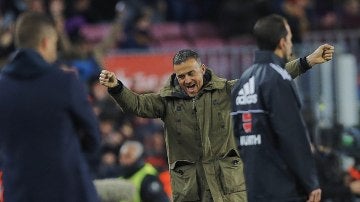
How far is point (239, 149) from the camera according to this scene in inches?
323

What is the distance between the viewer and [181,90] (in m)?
8.02

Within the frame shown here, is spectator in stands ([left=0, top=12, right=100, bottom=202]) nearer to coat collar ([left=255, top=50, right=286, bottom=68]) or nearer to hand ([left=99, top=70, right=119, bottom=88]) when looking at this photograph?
hand ([left=99, top=70, right=119, bottom=88])

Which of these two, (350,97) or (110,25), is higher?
(110,25)

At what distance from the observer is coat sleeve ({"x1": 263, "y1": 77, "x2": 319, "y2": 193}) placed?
7.67 metres

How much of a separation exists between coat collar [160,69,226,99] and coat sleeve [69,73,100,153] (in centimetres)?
154

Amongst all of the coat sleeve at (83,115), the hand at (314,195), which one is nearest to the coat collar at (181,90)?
the hand at (314,195)

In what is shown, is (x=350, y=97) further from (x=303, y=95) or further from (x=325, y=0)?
(x=325, y=0)

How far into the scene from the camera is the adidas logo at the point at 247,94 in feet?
26.2

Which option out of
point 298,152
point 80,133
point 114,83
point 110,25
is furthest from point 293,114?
point 110,25

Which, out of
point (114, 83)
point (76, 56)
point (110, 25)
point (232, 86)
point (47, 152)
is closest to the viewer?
point (47, 152)

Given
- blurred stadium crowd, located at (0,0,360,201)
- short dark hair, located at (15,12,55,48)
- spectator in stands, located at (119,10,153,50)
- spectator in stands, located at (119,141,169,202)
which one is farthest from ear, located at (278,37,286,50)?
spectator in stands, located at (119,10,153,50)

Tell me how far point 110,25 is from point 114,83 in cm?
998

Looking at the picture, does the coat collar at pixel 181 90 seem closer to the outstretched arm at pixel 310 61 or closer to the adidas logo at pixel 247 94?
the adidas logo at pixel 247 94

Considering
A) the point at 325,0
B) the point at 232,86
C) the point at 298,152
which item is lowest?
the point at 298,152
